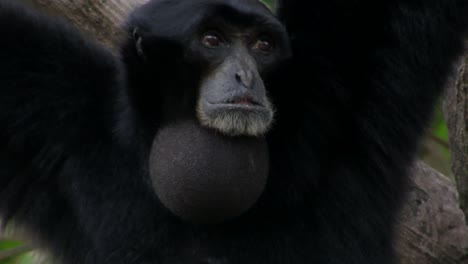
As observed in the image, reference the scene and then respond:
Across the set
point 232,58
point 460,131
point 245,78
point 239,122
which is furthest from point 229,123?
point 460,131

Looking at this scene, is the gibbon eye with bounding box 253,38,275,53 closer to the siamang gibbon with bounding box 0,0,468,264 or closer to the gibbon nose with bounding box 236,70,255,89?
the siamang gibbon with bounding box 0,0,468,264

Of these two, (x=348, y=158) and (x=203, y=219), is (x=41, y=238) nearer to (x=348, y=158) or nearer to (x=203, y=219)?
(x=203, y=219)

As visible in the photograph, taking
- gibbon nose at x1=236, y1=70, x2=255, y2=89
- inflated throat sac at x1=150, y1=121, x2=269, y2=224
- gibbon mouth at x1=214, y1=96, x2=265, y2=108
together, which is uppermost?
gibbon nose at x1=236, y1=70, x2=255, y2=89

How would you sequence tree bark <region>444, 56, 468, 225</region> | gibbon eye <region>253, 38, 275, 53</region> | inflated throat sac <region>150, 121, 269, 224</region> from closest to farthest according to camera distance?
tree bark <region>444, 56, 468, 225</region>, inflated throat sac <region>150, 121, 269, 224</region>, gibbon eye <region>253, 38, 275, 53</region>

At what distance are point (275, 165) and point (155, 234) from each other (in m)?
0.87

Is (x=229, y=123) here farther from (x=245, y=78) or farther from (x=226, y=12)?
A: (x=226, y=12)

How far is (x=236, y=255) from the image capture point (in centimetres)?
615

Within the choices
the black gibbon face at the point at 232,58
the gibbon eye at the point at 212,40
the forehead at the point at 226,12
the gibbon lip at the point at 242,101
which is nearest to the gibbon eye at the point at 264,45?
the black gibbon face at the point at 232,58

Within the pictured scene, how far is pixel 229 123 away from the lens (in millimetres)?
5785

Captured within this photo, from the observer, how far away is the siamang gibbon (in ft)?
19.3

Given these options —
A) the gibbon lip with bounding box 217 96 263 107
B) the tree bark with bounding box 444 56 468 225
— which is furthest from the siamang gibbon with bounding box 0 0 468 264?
the tree bark with bounding box 444 56 468 225

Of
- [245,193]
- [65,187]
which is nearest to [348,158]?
[245,193]

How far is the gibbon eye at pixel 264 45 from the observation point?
19.6 ft

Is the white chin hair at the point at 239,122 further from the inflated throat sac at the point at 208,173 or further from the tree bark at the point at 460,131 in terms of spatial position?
the tree bark at the point at 460,131
